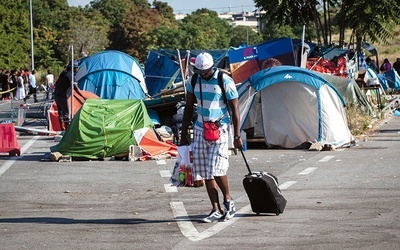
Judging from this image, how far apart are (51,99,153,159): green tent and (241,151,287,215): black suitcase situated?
737cm

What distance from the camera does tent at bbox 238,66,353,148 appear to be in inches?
753

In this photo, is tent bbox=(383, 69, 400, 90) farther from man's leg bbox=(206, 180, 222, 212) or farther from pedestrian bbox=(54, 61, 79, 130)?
man's leg bbox=(206, 180, 222, 212)

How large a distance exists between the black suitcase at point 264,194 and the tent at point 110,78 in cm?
1869

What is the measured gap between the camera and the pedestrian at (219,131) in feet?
33.9

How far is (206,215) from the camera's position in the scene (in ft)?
35.4

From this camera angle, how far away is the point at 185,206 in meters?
11.6

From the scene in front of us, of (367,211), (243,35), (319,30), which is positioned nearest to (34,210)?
(367,211)

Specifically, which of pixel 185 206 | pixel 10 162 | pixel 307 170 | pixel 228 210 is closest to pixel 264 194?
pixel 228 210

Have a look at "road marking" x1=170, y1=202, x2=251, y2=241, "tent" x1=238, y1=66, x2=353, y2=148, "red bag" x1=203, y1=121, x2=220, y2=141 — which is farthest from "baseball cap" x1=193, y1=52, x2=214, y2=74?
"tent" x1=238, y1=66, x2=353, y2=148

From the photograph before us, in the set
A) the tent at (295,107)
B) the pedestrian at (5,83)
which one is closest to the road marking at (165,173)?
the tent at (295,107)

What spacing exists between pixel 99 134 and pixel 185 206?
6382mm

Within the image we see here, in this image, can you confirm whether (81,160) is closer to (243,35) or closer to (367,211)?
(367,211)

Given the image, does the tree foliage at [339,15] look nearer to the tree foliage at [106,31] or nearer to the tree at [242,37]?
the tree foliage at [106,31]

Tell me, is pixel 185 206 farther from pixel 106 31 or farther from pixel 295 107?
pixel 106 31
